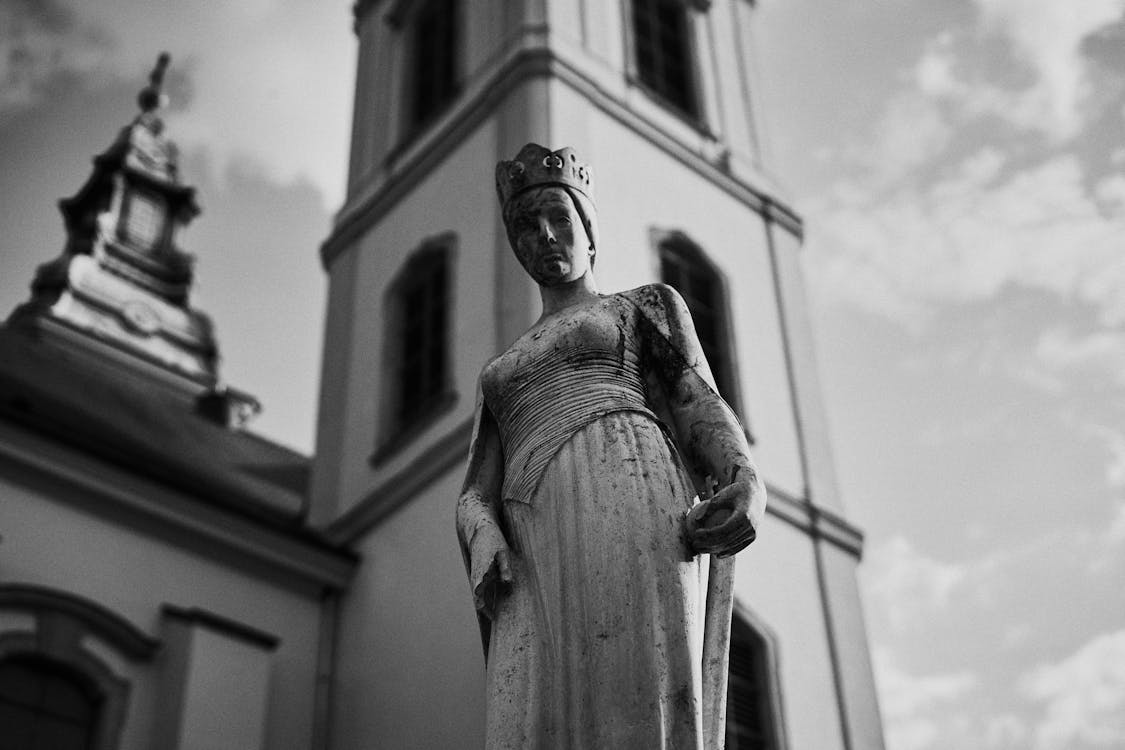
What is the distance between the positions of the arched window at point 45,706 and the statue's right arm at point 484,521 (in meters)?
8.54

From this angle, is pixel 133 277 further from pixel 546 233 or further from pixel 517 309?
Answer: pixel 546 233

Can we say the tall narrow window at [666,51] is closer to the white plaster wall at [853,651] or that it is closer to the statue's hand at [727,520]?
the white plaster wall at [853,651]

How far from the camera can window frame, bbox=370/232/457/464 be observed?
14.3m

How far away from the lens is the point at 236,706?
40.8 ft

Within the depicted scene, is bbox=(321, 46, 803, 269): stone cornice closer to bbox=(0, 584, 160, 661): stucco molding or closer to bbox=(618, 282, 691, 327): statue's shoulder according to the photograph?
bbox=(0, 584, 160, 661): stucco molding

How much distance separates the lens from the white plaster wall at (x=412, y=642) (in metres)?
12.1

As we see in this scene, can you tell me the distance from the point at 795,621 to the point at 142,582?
18.4ft

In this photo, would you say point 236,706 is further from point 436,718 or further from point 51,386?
point 51,386

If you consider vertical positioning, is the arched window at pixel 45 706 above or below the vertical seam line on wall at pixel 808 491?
below

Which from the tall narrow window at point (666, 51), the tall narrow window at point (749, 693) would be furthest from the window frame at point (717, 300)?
the tall narrow window at point (666, 51)

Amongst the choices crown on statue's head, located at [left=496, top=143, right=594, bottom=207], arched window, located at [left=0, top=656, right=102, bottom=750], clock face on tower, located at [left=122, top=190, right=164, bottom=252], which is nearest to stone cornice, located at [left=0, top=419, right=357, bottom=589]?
arched window, located at [left=0, top=656, right=102, bottom=750]

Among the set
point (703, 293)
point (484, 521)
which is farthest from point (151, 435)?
point (484, 521)

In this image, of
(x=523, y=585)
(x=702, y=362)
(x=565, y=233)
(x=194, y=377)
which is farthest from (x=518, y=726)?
(x=194, y=377)

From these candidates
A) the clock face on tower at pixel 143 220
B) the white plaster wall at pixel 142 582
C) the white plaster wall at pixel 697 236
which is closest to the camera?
the white plaster wall at pixel 142 582
